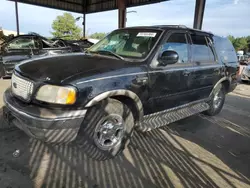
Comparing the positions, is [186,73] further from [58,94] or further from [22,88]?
[22,88]

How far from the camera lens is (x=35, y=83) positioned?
2.40 m

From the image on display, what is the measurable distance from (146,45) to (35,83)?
5.50ft

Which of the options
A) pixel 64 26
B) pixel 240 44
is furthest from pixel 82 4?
pixel 240 44

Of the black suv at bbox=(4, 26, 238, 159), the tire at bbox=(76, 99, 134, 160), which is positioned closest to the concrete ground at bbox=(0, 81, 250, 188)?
the tire at bbox=(76, 99, 134, 160)

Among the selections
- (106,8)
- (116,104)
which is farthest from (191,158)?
(106,8)

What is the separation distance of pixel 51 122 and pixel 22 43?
614 centimetres

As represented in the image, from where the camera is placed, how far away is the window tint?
3.88 meters

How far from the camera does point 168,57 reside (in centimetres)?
305

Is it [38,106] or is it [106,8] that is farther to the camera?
[106,8]

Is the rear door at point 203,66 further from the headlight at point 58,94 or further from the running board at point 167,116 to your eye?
the headlight at point 58,94

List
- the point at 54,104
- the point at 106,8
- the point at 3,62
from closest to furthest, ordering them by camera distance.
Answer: the point at 54,104
the point at 3,62
the point at 106,8

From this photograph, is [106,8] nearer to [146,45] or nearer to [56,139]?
[146,45]

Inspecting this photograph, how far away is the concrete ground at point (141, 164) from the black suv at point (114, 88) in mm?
283

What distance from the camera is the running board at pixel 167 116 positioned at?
10.4 feet
